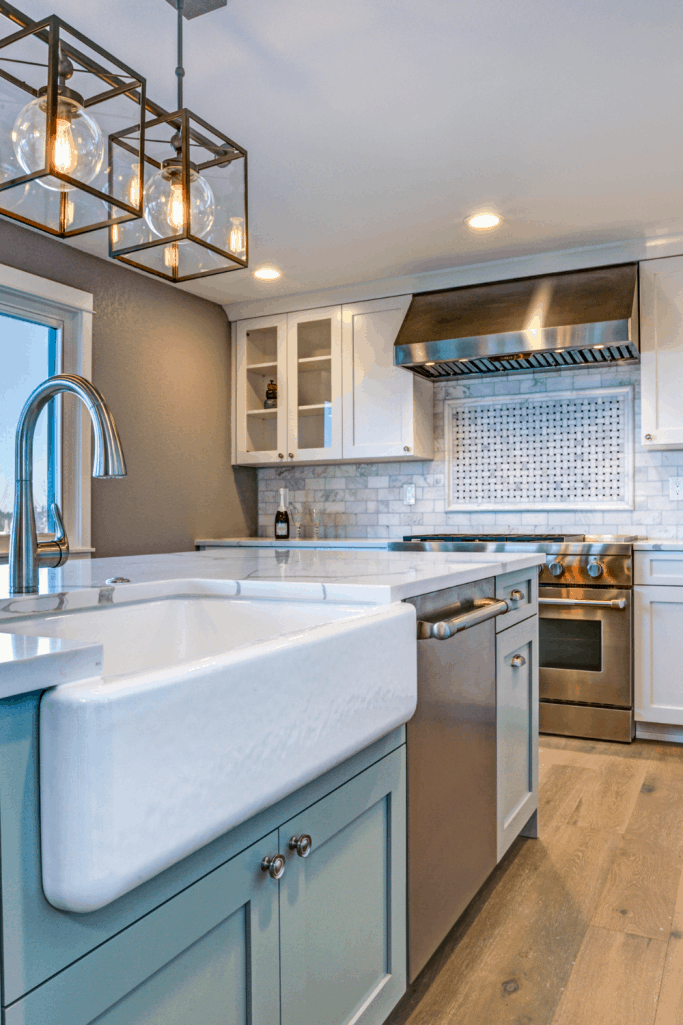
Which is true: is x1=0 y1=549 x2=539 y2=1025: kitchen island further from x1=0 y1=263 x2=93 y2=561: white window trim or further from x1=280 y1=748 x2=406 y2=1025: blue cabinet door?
x1=0 y1=263 x2=93 y2=561: white window trim

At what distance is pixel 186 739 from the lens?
68 cm

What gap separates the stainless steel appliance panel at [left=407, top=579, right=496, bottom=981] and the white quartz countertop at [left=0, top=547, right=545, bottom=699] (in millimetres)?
90

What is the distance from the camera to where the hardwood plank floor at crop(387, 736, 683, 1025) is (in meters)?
1.49

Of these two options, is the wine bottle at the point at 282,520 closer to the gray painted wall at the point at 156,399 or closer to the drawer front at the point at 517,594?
the gray painted wall at the point at 156,399

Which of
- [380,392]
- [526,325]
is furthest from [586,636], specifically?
[380,392]

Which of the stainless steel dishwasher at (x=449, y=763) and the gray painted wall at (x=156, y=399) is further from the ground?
the gray painted wall at (x=156, y=399)

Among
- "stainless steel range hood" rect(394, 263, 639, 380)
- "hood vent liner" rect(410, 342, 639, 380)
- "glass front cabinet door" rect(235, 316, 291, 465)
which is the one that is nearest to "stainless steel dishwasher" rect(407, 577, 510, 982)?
"stainless steel range hood" rect(394, 263, 639, 380)

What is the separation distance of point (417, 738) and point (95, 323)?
114 inches

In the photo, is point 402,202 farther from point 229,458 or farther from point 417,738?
point 417,738

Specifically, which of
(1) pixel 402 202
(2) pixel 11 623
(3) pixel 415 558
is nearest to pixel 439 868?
(3) pixel 415 558

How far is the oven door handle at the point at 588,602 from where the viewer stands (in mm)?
3218

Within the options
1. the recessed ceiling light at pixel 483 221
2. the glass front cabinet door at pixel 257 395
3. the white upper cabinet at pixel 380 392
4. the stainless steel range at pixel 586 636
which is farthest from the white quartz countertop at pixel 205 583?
the glass front cabinet door at pixel 257 395

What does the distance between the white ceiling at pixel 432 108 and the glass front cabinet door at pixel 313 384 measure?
82 centimetres

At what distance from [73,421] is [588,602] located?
252 cm
